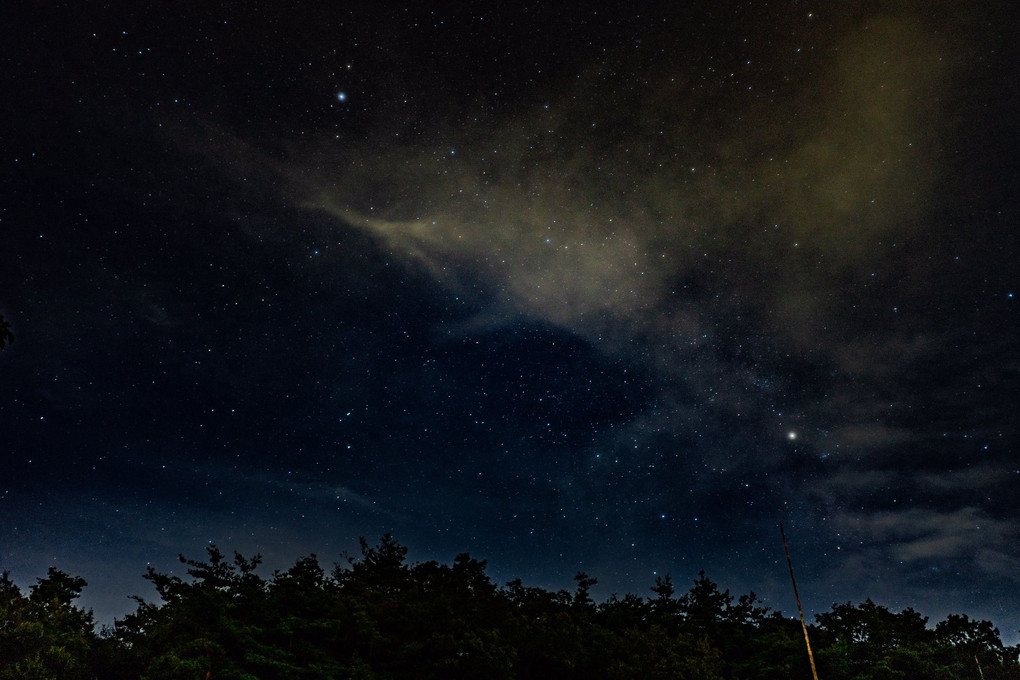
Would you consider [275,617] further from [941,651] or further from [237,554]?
[941,651]

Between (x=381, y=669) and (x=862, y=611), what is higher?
(x=862, y=611)

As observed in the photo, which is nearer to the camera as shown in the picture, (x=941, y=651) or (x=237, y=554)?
(x=237, y=554)

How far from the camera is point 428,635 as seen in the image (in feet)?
75.6

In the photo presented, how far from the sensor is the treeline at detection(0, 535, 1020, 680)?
1700 cm

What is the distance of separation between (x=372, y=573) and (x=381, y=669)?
23.0 feet

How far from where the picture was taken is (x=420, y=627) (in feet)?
76.0

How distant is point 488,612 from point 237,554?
11.8m

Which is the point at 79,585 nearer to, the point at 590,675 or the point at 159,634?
the point at 159,634

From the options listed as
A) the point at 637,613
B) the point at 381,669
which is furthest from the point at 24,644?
the point at 637,613

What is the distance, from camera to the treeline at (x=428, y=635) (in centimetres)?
1700

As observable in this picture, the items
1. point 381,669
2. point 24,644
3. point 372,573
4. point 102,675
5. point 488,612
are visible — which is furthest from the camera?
point 372,573

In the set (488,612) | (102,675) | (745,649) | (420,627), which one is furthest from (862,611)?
(102,675)

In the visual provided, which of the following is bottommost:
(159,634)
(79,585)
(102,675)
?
(102,675)

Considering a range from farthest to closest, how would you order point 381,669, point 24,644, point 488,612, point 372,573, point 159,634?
point 372,573
point 488,612
point 381,669
point 159,634
point 24,644
